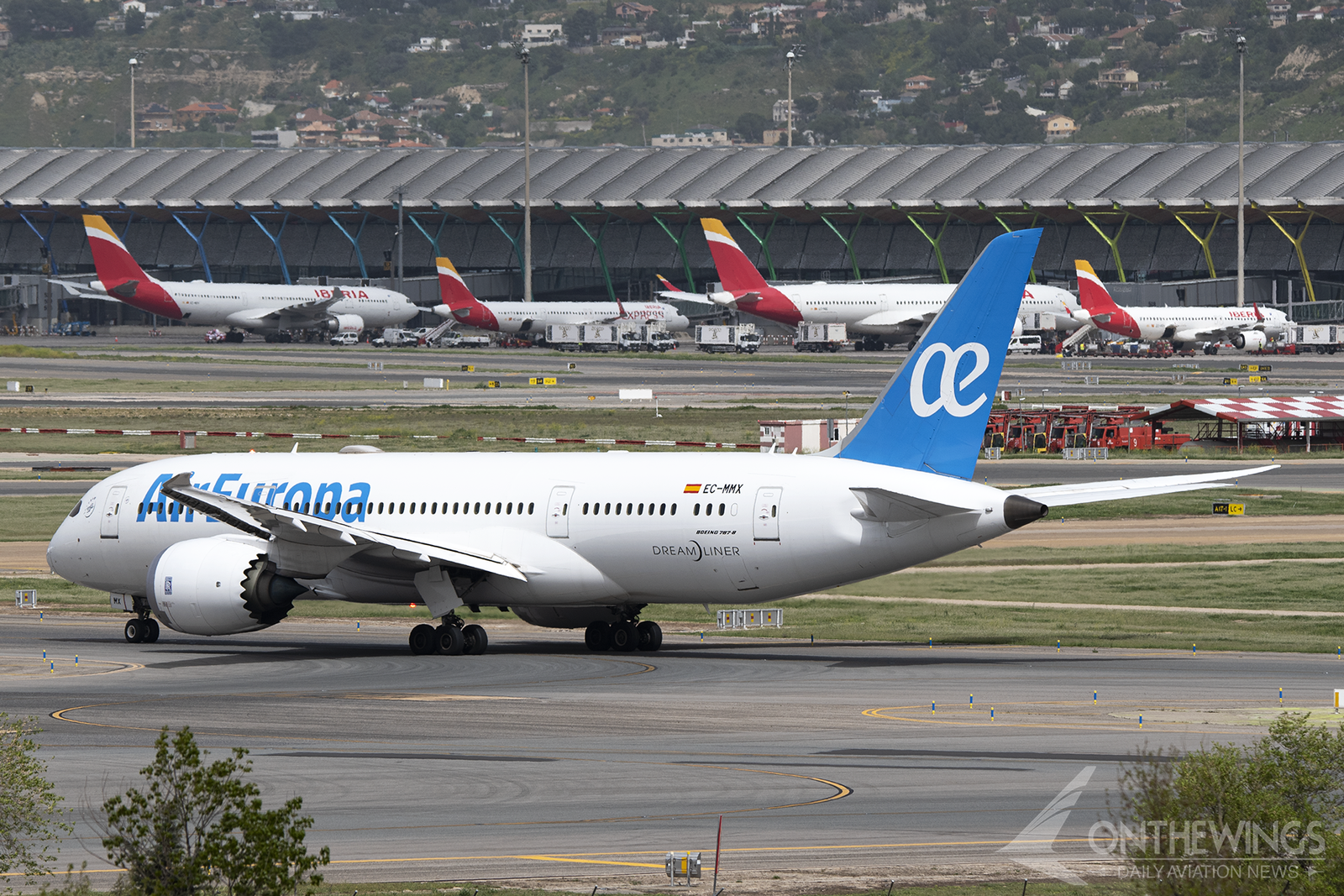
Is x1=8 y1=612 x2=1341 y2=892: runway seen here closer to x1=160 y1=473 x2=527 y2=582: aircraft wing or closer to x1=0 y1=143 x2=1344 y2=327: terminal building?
x1=160 y1=473 x2=527 y2=582: aircraft wing

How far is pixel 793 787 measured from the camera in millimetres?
21094

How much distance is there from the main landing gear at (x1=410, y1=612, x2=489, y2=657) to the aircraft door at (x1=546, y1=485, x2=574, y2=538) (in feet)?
7.91

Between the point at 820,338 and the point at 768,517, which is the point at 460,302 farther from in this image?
the point at 768,517

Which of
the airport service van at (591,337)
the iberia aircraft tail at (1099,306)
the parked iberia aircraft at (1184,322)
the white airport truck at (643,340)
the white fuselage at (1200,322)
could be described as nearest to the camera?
the iberia aircraft tail at (1099,306)

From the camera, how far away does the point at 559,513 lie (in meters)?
33.7

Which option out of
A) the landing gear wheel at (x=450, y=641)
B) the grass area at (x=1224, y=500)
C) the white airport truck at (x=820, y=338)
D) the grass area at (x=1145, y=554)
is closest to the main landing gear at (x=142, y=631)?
the landing gear wheel at (x=450, y=641)

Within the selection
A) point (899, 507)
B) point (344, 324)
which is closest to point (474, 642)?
point (899, 507)

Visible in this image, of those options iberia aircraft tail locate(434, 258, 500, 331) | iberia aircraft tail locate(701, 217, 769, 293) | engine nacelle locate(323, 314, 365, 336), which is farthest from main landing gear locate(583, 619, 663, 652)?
engine nacelle locate(323, 314, 365, 336)

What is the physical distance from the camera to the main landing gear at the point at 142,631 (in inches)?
1464

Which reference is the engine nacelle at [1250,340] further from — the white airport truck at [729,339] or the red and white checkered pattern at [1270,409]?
the red and white checkered pattern at [1270,409]

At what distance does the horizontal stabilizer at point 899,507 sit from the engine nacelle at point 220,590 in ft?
36.4

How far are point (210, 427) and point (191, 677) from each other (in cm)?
5096

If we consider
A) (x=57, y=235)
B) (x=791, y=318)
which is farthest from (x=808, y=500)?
(x=57, y=235)

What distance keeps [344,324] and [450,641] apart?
127 meters
